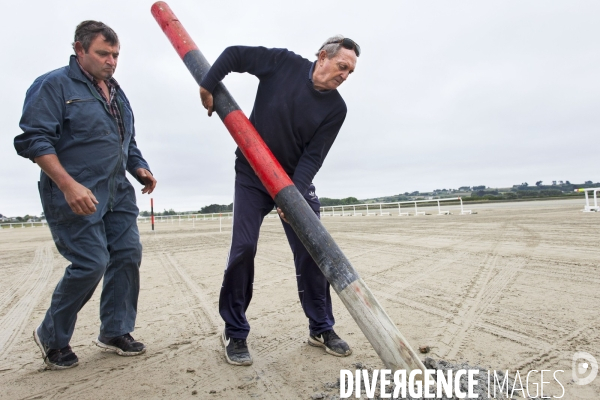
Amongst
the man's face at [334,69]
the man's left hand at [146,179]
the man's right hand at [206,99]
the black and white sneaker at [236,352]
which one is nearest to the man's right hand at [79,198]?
the man's left hand at [146,179]

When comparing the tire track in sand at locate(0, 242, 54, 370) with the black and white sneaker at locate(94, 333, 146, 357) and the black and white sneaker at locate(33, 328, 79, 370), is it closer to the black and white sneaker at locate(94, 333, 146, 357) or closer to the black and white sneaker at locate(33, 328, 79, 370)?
the black and white sneaker at locate(33, 328, 79, 370)

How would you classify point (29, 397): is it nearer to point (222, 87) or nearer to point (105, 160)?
point (105, 160)

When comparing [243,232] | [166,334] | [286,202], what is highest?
[286,202]

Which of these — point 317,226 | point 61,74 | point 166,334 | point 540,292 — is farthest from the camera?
point 540,292

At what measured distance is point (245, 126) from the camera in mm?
2168

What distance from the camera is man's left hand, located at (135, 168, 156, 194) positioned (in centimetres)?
302

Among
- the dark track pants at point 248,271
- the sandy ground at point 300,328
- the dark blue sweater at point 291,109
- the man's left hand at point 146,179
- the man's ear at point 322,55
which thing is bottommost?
the sandy ground at point 300,328

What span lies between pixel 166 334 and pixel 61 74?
208cm

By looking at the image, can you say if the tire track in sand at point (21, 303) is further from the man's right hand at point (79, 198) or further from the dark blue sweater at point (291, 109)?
the dark blue sweater at point (291, 109)

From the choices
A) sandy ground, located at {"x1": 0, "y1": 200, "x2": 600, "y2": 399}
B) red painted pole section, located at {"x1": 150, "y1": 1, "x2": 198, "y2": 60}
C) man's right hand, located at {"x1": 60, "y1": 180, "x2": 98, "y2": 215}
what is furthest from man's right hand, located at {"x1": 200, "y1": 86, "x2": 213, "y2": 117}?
sandy ground, located at {"x1": 0, "y1": 200, "x2": 600, "y2": 399}

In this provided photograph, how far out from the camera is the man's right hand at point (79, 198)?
221cm

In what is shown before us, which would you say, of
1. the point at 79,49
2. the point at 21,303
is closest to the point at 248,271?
the point at 79,49

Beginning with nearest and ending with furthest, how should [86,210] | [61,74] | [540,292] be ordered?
[86,210] < [61,74] < [540,292]

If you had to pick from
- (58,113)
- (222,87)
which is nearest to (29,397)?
(58,113)
